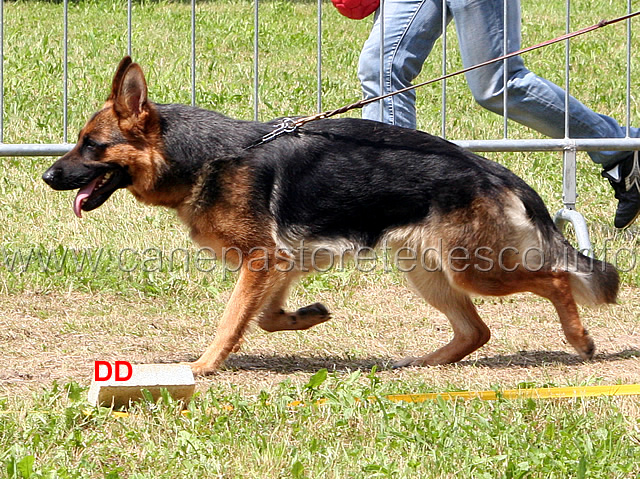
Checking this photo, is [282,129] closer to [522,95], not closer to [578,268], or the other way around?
[578,268]

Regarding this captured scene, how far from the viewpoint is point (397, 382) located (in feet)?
13.4

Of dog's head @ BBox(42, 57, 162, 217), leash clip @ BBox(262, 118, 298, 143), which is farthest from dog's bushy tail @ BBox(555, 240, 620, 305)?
dog's head @ BBox(42, 57, 162, 217)

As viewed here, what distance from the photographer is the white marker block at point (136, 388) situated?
3.55m

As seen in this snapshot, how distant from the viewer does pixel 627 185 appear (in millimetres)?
6590

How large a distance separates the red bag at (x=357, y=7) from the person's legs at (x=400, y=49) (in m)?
0.10

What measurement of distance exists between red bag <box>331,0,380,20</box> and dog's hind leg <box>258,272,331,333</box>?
215 centimetres

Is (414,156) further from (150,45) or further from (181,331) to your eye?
(150,45)

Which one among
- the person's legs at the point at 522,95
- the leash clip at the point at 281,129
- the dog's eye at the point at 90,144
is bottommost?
the dog's eye at the point at 90,144

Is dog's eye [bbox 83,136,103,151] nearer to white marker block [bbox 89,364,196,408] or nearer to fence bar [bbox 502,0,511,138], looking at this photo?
white marker block [bbox 89,364,196,408]

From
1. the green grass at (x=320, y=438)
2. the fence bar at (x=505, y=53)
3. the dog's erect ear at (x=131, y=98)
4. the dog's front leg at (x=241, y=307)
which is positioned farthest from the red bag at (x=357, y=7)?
the green grass at (x=320, y=438)

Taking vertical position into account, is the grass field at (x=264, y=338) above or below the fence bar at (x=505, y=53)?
below

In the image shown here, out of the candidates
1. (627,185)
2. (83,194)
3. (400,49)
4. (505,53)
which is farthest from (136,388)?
(627,185)

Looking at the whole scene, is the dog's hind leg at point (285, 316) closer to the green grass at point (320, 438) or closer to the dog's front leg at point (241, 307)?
the dog's front leg at point (241, 307)

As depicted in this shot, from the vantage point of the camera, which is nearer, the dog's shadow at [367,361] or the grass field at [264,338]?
the grass field at [264,338]
